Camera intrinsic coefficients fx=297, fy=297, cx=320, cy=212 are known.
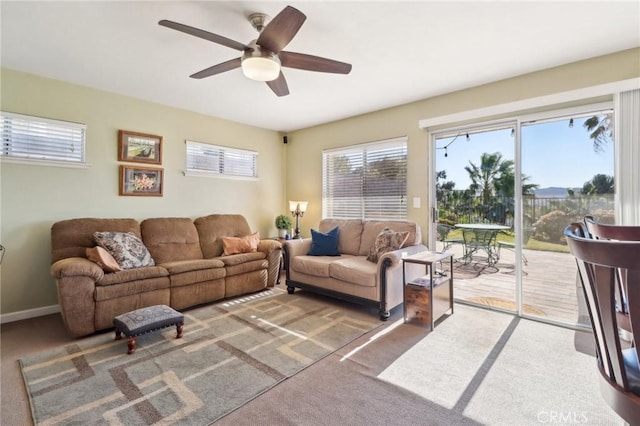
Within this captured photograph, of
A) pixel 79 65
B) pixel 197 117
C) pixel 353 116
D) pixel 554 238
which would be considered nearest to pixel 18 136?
pixel 79 65

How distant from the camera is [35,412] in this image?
1.72 metres

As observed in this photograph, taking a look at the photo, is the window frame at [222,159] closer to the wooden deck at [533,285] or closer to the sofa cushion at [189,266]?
the sofa cushion at [189,266]

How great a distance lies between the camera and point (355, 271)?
128 inches

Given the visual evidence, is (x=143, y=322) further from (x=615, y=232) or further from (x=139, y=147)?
(x=615, y=232)

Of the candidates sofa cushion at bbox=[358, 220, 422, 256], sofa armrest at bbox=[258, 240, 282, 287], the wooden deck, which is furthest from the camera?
sofa armrest at bbox=[258, 240, 282, 287]

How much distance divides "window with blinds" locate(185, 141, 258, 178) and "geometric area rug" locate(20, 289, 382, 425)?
226 centimetres

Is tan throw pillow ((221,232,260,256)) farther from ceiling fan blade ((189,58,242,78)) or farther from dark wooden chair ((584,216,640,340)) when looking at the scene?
dark wooden chair ((584,216,640,340))

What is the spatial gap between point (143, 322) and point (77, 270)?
2.72ft

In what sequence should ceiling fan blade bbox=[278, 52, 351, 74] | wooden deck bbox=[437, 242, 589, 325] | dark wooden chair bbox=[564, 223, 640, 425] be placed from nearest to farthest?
1. dark wooden chair bbox=[564, 223, 640, 425]
2. ceiling fan blade bbox=[278, 52, 351, 74]
3. wooden deck bbox=[437, 242, 589, 325]

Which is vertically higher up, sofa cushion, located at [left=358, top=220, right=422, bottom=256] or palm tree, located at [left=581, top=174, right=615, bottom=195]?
palm tree, located at [left=581, top=174, right=615, bottom=195]

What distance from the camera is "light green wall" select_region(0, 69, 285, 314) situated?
10.3ft

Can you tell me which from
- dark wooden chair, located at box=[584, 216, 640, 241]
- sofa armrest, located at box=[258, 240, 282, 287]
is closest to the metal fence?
dark wooden chair, located at box=[584, 216, 640, 241]

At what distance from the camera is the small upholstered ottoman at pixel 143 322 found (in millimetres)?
2387

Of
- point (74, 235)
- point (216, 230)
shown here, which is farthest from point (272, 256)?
point (74, 235)
